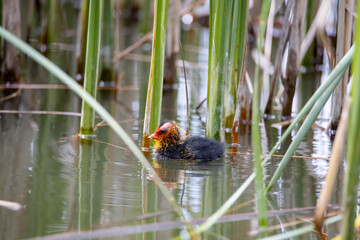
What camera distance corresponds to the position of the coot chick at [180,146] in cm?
456

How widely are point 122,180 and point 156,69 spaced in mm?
977

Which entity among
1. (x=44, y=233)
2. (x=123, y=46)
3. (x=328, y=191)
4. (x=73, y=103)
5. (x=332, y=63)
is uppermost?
(x=123, y=46)

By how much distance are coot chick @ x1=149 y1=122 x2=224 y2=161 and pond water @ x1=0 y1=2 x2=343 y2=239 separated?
89mm

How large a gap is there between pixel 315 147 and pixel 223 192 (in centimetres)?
158

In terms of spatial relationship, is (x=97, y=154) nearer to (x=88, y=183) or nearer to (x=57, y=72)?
(x=88, y=183)

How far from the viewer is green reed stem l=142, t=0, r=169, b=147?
4.28 metres

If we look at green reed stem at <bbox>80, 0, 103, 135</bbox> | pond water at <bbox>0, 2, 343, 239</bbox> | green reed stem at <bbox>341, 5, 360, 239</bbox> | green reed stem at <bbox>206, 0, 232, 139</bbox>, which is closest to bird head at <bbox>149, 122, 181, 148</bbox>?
pond water at <bbox>0, 2, 343, 239</bbox>

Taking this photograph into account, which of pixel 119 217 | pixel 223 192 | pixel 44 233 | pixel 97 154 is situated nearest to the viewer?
pixel 44 233

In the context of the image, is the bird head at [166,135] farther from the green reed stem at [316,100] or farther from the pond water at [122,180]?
the green reed stem at [316,100]

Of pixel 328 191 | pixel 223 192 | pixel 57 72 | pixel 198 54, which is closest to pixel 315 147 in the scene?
pixel 223 192

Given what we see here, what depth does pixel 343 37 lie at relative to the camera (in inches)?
194

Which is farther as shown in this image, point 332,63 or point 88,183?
point 332,63

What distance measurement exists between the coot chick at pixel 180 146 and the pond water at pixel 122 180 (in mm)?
89

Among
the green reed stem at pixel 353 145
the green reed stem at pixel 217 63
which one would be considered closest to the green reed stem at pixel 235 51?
the green reed stem at pixel 217 63
